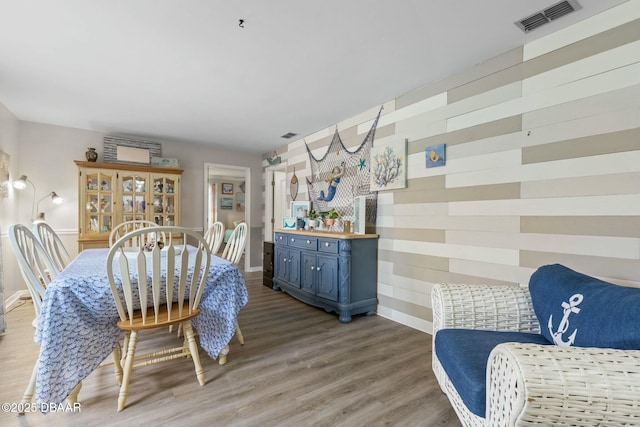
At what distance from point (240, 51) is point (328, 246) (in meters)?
2.02

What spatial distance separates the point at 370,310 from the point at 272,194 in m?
3.11

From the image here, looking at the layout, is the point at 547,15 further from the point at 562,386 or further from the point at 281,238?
the point at 281,238

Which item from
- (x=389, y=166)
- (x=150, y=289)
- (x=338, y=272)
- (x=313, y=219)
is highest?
(x=389, y=166)

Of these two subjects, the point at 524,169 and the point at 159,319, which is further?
the point at 524,169

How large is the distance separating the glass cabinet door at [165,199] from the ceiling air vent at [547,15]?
181 inches

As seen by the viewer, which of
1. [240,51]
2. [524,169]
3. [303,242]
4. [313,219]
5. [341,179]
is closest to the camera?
[524,169]

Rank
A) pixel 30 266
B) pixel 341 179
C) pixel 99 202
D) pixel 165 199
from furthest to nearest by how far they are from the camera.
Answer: pixel 165 199
pixel 99 202
pixel 341 179
pixel 30 266

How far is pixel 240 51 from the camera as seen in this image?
222 cm

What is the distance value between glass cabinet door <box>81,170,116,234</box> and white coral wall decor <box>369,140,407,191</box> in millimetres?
3711

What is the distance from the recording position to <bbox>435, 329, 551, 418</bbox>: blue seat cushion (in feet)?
3.57

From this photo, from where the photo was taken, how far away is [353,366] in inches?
81.4

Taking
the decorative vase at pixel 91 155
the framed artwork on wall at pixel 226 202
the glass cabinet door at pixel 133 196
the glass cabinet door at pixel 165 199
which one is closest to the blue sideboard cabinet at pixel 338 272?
the glass cabinet door at pixel 165 199

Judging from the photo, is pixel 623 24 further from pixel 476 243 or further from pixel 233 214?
pixel 233 214

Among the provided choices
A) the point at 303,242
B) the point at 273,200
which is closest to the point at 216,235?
the point at 303,242
